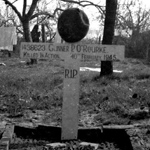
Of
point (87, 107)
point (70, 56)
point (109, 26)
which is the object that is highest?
point (109, 26)

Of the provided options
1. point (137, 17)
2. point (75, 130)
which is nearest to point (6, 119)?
point (75, 130)

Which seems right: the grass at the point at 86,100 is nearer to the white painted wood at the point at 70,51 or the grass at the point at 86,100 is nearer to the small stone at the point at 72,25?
the white painted wood at the point at 70,51

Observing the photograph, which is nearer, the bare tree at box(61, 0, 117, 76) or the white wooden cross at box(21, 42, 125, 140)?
the white wooden cross at box(21, 42, 125, 140)

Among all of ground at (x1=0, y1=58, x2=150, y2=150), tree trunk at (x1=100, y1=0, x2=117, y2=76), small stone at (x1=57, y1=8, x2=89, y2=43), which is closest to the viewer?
small stone at (x1=57, y1=8, x2=89, y2=43)

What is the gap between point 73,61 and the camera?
3.54 m

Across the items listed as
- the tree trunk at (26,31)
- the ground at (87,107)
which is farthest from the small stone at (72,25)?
the tree trunk at (26,31)

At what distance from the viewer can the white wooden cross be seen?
11.6ft

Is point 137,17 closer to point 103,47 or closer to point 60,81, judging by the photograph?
point 60,81

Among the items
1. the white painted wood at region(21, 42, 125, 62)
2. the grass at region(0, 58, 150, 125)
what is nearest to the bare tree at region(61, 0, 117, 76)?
the grass at region(0, 58, 150, 125)

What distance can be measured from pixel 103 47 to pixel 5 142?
157 cm

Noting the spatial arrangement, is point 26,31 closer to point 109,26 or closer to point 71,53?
point 109,26

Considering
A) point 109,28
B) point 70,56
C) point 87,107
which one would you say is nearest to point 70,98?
point 70,56

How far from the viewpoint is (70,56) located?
3529 millimetres

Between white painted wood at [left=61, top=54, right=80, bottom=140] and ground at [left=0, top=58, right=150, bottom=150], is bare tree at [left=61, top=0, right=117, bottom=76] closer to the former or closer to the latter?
ground at [left=0, top=58, right=150, bottom=150]
